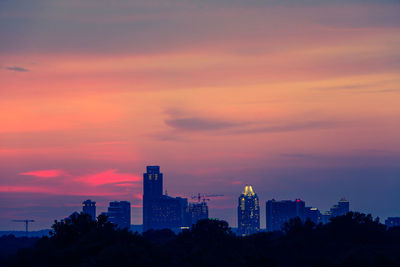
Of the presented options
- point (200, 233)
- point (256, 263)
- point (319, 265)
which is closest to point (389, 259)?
point (319, 265)

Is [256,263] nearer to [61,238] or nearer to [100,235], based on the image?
[100,235]

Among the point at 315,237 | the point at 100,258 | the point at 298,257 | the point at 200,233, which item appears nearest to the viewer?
the point at 100,258

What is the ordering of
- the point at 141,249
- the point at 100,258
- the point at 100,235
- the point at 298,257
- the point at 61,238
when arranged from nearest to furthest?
the point at 100,258 < the point at 141,249 < the point at 100,235 < the point at 61,238 < the point at 298,257

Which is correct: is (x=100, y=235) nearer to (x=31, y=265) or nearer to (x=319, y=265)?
(x=31, y=265)

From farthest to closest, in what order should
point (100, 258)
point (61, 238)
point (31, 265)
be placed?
1. point (61, 238)
2. point (31, 265)
3. point (100, 258)

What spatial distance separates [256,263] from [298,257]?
37.5 meters

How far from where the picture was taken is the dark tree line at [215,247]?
79812mm

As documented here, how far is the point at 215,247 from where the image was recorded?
412 feet

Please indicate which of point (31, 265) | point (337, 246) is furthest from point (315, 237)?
point (31, 265)

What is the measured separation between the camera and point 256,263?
80.8 metres

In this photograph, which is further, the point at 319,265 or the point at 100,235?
the point at 100,235

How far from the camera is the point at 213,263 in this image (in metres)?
101

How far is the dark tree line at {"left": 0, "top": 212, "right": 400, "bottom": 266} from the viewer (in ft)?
262

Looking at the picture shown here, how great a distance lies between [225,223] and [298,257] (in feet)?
115
